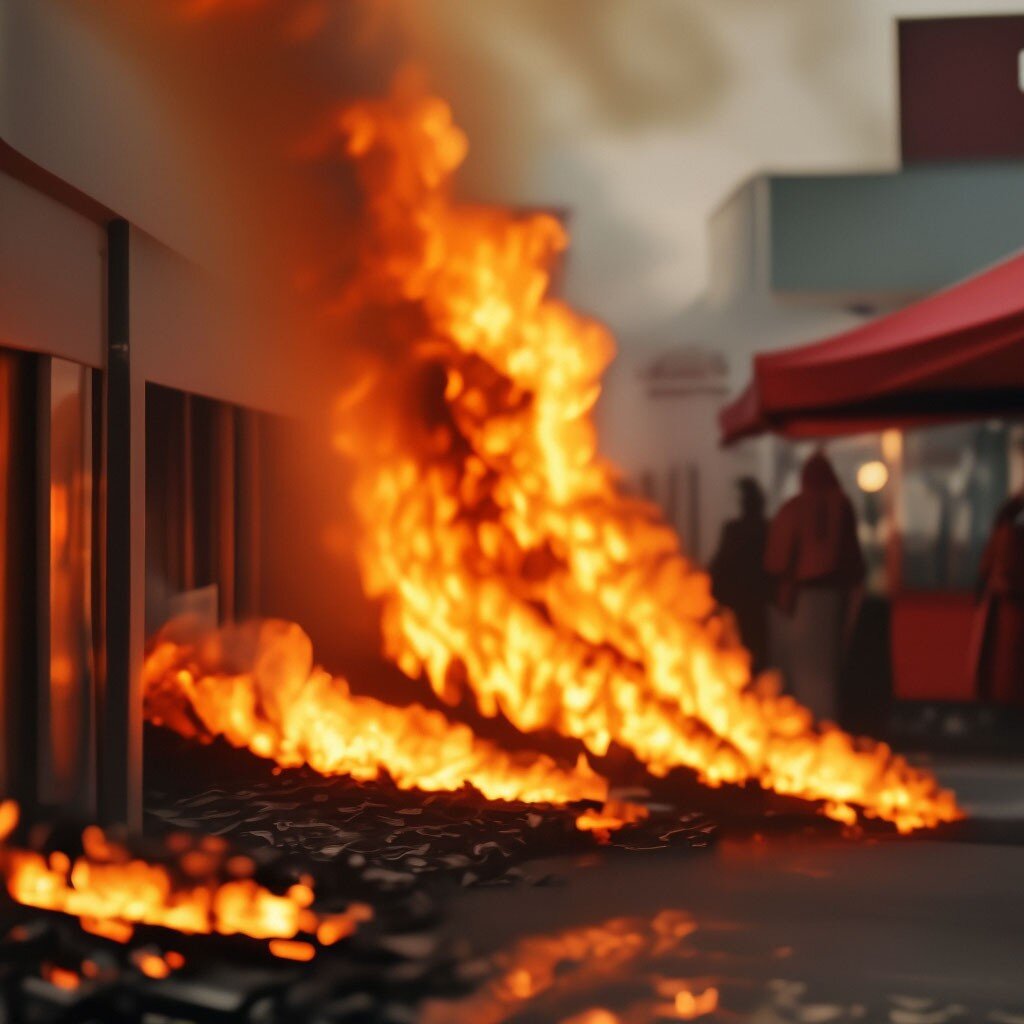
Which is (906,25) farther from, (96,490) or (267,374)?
(96,490)

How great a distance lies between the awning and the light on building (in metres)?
2.99

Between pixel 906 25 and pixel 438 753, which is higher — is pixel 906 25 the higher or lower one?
the higher one

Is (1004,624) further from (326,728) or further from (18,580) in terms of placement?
(18,580)

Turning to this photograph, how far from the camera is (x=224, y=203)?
6000 millimetres

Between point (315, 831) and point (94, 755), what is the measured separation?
844 millimetres

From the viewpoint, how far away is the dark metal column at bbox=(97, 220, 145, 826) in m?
4.88

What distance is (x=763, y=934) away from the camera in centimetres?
379

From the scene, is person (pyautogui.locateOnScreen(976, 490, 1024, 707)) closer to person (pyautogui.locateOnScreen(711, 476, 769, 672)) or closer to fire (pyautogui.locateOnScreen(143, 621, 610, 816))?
person (pyautogui.locateOnScreen(711, 476, 769, 672))

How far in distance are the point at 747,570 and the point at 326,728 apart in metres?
3.81

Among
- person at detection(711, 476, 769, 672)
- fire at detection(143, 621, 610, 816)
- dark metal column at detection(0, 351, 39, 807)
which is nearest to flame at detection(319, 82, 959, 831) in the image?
person at detection(711, 476, 769, 672)

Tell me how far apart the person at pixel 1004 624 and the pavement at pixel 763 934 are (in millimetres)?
1760

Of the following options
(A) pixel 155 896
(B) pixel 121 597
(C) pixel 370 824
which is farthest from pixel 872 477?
(A) pixel 155 896

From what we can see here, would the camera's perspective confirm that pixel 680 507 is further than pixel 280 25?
Yes

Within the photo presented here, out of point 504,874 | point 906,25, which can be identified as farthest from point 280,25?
point 906,25
